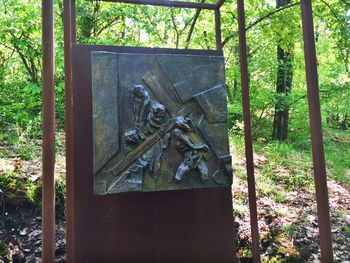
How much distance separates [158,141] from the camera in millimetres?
3043

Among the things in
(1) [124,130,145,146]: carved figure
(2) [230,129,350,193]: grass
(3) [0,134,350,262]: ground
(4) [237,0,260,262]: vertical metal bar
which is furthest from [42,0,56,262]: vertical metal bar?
(2) [230,129,350,193]: grass

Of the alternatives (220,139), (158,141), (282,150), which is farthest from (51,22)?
(282,150)

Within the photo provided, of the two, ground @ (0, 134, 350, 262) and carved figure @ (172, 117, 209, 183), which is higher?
carved figure @ (172, 117, 209, 183)

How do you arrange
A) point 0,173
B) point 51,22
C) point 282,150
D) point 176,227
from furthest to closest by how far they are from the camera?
point 282,150 < point 0,173 < point 176,227 < point 51,22

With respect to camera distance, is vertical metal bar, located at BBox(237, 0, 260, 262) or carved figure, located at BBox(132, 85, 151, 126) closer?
carved figure, located at BBox(132, 85, 151, 126)

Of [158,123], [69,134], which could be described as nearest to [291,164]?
[158,123]

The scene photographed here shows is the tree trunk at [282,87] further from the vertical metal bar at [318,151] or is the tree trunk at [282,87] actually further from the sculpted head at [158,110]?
the vertical metal bar at [318,151]

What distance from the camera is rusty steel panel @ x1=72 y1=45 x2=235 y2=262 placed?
2969 millimetres

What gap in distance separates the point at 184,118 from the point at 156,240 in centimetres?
116

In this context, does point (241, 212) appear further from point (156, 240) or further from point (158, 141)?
point (158, 141)

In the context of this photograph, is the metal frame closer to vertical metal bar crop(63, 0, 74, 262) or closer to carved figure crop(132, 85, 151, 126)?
vertical metal bar crop(63, 0, 74, 262)

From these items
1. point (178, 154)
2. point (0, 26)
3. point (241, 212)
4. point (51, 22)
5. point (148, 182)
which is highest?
point (0, 26)

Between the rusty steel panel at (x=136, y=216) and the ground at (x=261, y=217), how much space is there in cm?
90

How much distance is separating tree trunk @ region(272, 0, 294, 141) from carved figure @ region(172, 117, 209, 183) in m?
5.69
